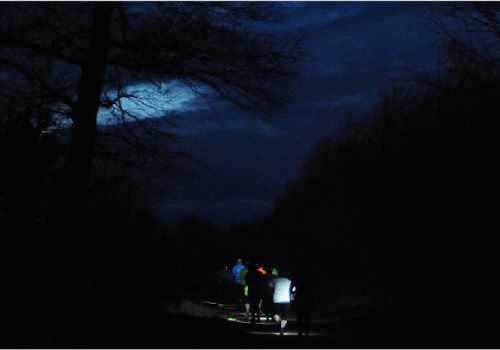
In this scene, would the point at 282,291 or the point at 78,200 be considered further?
the point at 282,291

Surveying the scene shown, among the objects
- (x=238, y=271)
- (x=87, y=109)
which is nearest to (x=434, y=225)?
(x=238, y=271)

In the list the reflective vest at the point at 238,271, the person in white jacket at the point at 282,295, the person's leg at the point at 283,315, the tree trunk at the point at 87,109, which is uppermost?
the tree trunk at the point at 87,109

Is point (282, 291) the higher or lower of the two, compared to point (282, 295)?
higher

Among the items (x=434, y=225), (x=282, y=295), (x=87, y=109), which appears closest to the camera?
(x=87, y=109)

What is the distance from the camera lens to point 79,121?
10.5 meters

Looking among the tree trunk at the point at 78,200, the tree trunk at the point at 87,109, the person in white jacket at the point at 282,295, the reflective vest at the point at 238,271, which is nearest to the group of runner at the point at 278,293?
the person in white jacket at the point at 282,295

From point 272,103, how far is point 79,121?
11.0 ft

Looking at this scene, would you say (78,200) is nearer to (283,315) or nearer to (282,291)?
(283,315)

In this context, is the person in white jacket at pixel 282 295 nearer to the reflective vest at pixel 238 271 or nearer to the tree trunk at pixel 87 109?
the reflective vest at pixel 238 271

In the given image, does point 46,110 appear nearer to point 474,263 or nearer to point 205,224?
point 474,263

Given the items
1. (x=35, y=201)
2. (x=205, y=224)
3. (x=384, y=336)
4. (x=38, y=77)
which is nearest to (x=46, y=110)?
(x=38, y=77)

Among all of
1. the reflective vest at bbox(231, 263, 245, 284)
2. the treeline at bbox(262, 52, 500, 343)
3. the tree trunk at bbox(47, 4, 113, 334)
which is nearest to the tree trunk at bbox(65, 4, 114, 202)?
the tree trunk at bbox(47, 4, 113, 334)

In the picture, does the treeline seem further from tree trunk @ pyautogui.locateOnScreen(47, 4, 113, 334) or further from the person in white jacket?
tree trunk @ pyautogui.locateOnScreen(47, 4, 113, 334)

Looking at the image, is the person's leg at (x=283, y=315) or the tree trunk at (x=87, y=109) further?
the person's leg at (x=283, y=315)
